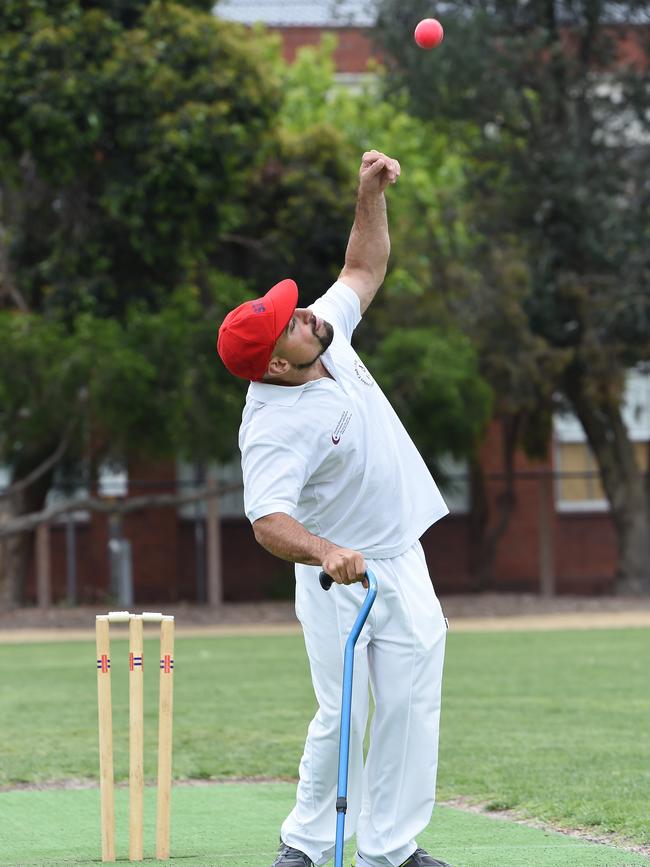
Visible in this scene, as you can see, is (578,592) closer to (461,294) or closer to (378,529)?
(461,294)

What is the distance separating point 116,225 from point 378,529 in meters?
15.9

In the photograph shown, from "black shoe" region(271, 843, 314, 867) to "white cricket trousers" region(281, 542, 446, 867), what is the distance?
0.03 m

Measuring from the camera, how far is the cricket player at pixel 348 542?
5004 millimetres

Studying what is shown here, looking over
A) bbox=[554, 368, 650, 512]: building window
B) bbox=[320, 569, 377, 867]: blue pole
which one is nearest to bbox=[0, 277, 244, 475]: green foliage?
bbox=[554, 368, 650, 512]: building window

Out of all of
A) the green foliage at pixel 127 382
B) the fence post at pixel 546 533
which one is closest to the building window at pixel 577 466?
the fence post at pixel 546 533

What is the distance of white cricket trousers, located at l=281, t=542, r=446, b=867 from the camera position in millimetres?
5129

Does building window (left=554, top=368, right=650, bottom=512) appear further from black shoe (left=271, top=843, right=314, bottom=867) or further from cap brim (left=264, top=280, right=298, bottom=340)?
cap brim (left=264, top=280, right=298, bottom=340)

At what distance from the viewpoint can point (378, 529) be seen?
5.16 meters

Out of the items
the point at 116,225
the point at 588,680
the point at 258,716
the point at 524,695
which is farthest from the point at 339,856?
the point at 116,225

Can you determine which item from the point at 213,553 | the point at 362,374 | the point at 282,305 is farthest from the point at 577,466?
the point at 282,305

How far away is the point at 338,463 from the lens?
5.09 metres

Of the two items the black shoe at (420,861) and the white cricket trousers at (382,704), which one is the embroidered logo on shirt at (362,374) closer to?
the white cricket trousers at (382,704)

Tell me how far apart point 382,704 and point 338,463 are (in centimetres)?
85

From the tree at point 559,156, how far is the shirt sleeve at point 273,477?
16773mm
